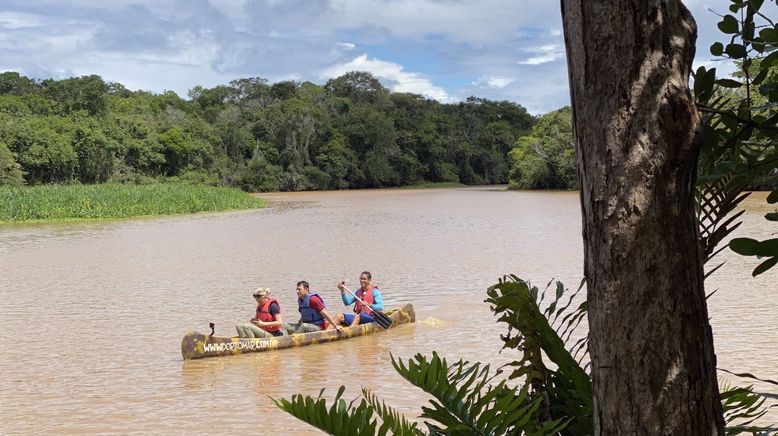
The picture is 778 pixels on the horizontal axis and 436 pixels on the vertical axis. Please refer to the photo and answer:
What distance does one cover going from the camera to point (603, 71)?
162cm

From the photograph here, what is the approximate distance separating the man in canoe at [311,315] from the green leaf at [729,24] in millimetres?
7755

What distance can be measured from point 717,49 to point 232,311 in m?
10.4

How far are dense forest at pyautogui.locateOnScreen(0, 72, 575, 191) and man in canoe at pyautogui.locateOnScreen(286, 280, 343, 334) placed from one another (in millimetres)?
32467

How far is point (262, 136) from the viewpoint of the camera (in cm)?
6481

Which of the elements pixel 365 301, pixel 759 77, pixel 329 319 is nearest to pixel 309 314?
pixel 329 319

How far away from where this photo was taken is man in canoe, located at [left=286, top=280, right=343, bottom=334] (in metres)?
9.45

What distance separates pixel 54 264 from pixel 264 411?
39.2 ft

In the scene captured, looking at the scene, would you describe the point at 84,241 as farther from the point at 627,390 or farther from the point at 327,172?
the point at 327,172

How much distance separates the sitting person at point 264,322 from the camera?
9062 mm

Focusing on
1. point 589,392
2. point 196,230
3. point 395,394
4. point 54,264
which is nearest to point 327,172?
point 196,230

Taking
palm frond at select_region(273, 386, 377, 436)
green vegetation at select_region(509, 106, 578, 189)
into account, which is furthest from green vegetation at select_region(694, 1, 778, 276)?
green vegetation at select_region(509, 106, 578, 189)

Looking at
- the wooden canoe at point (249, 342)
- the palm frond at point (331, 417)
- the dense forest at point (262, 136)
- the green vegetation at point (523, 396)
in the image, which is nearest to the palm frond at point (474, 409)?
the green vegetation at point (523, 396)

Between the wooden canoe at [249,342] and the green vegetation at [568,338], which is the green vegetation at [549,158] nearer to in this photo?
the wooden canoe at [249,342]

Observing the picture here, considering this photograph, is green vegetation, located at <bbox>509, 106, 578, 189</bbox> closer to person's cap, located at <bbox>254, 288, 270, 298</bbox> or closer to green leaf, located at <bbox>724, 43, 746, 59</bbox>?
person's cap, located at <bbox>254, 288, 270, 298</bbox>
